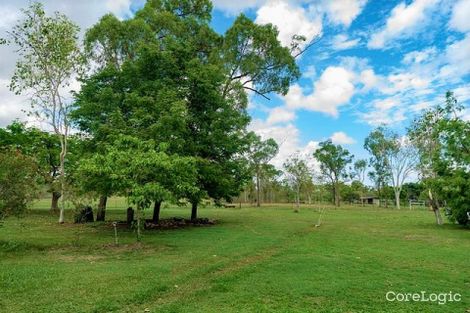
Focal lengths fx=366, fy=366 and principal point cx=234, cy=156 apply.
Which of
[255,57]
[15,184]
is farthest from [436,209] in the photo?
[15,184]

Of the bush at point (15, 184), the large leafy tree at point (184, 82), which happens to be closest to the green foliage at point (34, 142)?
the large leafy tree at point (184, 82)

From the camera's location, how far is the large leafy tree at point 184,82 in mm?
19969

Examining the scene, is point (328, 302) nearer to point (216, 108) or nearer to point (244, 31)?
point (216, 108)

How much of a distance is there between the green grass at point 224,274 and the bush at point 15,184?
5.06 ft

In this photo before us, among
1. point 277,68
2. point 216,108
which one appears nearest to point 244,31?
point 277,68

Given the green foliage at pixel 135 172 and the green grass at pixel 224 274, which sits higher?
the green foliage at pixel 135 172

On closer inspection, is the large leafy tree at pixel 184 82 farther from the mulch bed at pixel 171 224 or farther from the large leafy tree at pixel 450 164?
the large leafy tree at pixel 450 164

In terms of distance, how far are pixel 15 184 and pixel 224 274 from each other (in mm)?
8313

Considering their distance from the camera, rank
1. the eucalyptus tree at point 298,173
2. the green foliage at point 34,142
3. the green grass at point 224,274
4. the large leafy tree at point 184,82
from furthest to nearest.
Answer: the eucalyptus tree at point 298,173 < the green foliage at point 34,142 < the large leafy tree at point 184,82 < the green grass at point 224,274

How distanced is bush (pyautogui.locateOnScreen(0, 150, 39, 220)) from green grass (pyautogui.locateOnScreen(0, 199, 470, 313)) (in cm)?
154

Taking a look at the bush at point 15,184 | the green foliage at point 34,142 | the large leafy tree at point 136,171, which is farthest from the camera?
the green foliage at point 34,142

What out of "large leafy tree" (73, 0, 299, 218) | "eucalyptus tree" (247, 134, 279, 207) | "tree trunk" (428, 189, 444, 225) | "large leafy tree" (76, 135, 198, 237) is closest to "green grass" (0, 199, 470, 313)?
"large leafy tree" (76, 135, 198, 237)

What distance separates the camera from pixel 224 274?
9.68 meters

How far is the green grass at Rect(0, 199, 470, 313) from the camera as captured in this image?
7262mm
